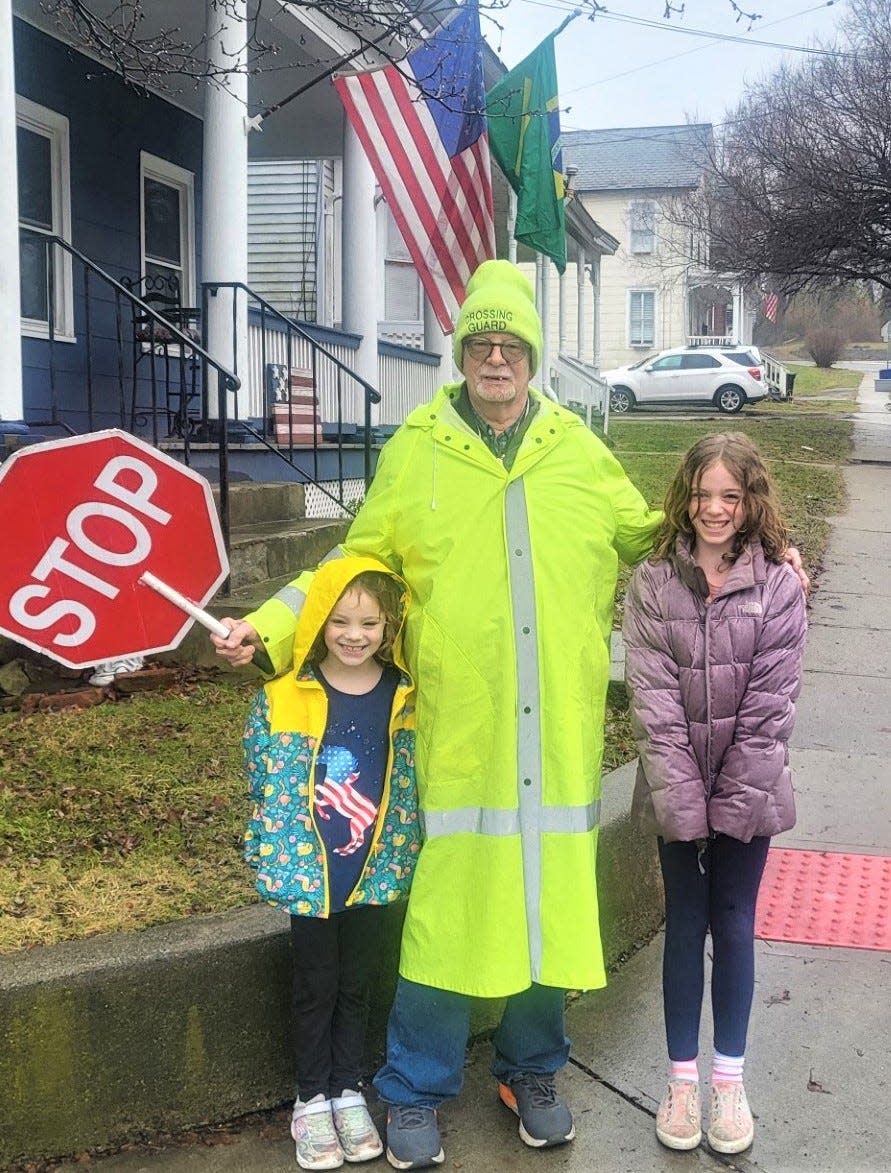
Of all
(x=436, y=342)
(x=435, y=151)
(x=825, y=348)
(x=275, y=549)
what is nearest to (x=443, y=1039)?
(x=275, y=549)

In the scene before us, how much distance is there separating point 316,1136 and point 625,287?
4312cm

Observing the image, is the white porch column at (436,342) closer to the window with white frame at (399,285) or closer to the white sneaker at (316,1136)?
the window with white frame at (399,285)

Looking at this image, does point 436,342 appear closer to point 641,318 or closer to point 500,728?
point 500,728

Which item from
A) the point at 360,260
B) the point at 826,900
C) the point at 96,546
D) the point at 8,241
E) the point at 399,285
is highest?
the point at 399,285

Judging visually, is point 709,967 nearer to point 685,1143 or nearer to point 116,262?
point 685,1143

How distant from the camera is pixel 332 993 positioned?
109 inches

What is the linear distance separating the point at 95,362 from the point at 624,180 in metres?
37.6

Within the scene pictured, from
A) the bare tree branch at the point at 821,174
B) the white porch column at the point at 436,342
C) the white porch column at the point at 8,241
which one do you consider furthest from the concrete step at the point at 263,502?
the bare tree branch at the point at 821,174

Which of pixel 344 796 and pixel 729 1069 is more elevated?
pixel 344 796

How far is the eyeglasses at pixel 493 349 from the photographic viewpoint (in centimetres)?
280

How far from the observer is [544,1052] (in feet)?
9.34

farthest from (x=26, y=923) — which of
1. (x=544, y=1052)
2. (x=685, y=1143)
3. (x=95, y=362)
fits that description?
(x=95, y=362)

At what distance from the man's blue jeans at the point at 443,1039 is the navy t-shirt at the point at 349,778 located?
1.03 feet

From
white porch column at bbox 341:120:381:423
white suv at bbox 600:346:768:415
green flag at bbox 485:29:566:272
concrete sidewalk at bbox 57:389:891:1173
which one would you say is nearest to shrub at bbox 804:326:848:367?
white suv at bbox 600:346:768:415
